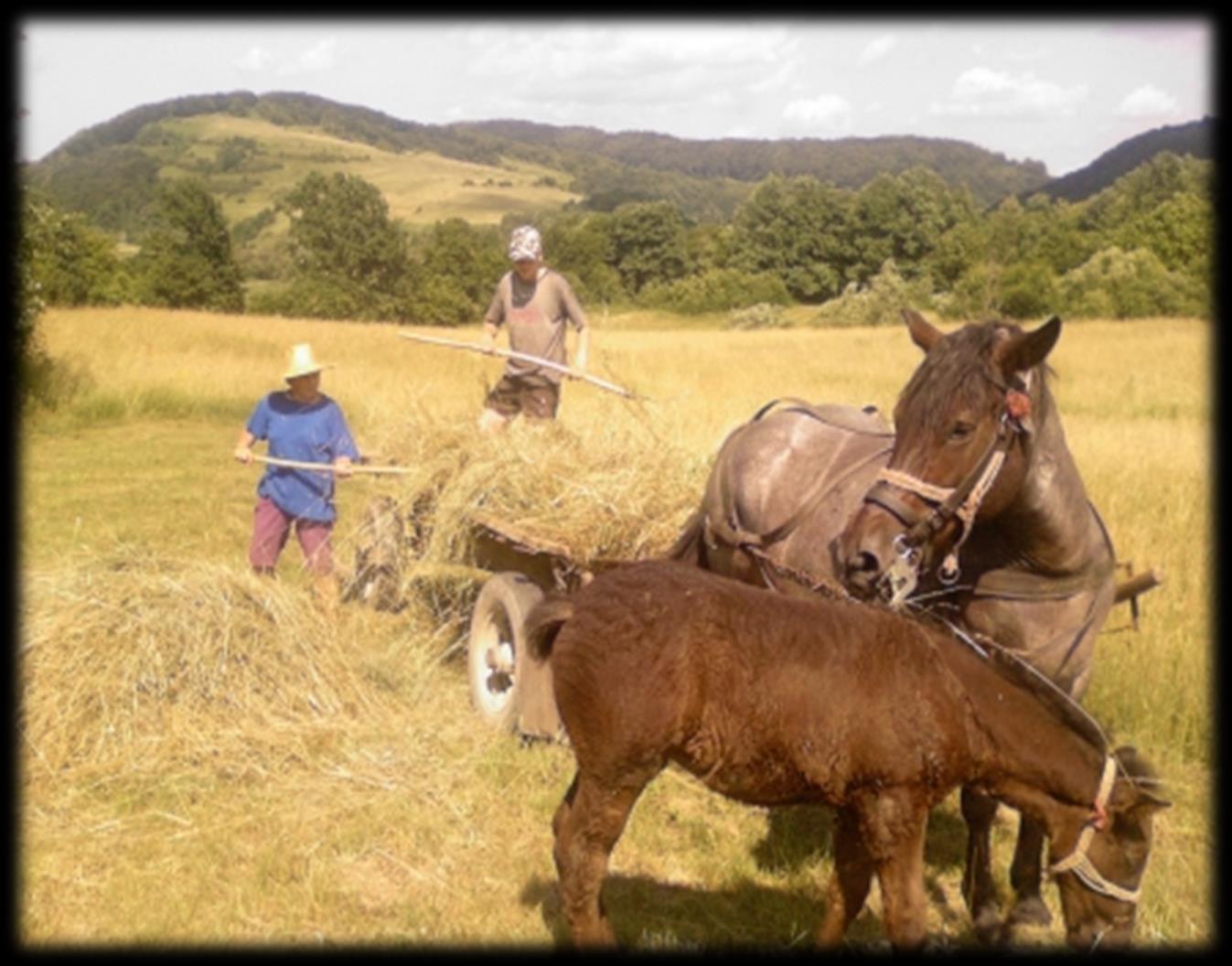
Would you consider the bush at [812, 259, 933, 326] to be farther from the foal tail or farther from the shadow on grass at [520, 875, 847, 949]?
the foal tail

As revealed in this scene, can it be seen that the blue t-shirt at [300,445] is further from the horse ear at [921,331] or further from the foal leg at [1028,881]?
the foal leg at [1028,881]

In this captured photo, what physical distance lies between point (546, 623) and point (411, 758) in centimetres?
237

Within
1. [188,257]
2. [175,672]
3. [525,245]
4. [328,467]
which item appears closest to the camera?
[175,672]

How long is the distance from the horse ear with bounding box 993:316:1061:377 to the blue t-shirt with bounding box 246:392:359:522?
4.59 metres

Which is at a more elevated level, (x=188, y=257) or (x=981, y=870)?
(x=981, y=870)

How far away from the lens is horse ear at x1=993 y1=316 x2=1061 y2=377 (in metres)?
3.58

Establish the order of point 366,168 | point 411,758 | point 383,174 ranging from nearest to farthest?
point 411,758
point 383,174
point 366,168

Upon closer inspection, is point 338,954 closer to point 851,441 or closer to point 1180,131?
point 851,441

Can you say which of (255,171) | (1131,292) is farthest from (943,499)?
(255,171)

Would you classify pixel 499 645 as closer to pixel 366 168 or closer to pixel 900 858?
pixel 900 858

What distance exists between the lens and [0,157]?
13.8 metres

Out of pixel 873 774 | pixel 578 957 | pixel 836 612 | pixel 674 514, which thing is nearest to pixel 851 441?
pixel 674 514

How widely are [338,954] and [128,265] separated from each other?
5393 cm

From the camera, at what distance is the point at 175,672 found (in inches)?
222
